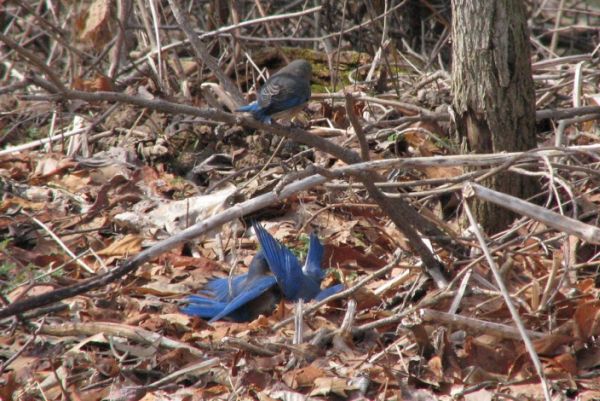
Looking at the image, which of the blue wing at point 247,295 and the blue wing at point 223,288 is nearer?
the blue wing at point 247,295

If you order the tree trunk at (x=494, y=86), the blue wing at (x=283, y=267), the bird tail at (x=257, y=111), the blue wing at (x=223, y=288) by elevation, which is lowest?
the blue wing at (x=223, y=288)

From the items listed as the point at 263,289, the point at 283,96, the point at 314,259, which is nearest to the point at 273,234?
the point at 314,259

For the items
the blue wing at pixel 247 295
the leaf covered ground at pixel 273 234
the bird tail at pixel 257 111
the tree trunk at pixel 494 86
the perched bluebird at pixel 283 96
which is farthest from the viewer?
the perched bluebird at pixel 283 96

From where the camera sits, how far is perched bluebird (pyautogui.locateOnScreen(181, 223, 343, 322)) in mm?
3963

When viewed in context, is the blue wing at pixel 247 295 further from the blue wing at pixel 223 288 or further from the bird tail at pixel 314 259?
the bird tail at pixel 314 259

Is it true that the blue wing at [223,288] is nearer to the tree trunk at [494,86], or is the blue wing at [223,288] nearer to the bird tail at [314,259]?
the bird tail at [314,259]

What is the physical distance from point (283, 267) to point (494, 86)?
1295 mm

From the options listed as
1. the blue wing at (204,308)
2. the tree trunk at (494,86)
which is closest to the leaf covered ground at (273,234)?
the blue wing at (204,308)

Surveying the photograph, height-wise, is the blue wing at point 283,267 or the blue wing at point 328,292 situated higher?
the blue wing at point 283,267

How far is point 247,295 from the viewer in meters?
3.93

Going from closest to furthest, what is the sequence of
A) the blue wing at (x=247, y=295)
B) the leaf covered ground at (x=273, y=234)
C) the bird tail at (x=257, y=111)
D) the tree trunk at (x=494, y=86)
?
the leaf covered ground at (x=273, y=234), the blue wing at (x=247, y=295), the tree trunk at (x=494, y=86), the bird tail at (x=257, y=111)

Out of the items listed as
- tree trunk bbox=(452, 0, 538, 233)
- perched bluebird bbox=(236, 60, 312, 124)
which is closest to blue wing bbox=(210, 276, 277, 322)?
perched bluebird bbox=(236, 60, 312, 124)

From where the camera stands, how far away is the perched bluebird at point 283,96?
468 centimetres

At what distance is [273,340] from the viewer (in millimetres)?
3631
